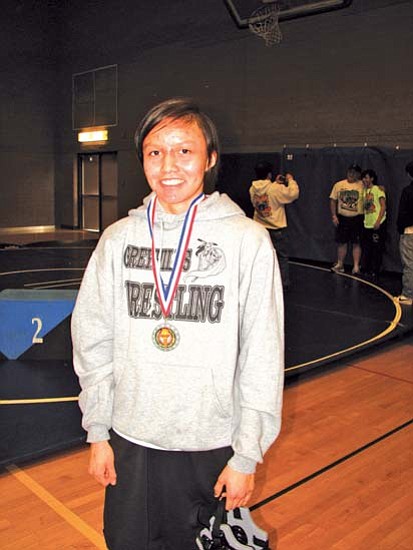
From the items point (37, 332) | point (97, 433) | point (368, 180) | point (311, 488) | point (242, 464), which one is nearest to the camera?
point (242, 464)

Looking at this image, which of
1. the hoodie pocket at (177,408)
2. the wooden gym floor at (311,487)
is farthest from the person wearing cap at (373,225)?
the hoodie pocket at (177,408)

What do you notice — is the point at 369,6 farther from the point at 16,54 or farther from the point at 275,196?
the point at 16,54

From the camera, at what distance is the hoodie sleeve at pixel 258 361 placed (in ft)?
4.92

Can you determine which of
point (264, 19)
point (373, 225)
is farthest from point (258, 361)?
point (264, 19)

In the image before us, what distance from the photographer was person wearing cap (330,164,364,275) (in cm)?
961

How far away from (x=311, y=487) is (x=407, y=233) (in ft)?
16.6

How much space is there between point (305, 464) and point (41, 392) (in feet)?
6.58

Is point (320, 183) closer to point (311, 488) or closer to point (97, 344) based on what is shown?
point (311, 488)

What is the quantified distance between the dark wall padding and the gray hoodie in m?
8.64

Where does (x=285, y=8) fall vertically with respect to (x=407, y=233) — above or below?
above

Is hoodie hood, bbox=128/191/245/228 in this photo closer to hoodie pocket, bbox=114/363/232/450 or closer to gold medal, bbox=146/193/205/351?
gold medal, bbox=146/193/205/351

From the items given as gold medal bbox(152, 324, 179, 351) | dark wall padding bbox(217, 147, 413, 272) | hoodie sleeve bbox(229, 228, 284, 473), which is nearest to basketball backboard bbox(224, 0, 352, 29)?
dark wall padding bbox(217, 147, 413, 272)

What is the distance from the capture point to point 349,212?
31.9 ft

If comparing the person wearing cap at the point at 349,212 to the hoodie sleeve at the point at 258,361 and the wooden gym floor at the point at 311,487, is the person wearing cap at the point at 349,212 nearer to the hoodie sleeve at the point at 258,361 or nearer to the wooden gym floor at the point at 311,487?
the wooden gym floor at the point at 311,487
